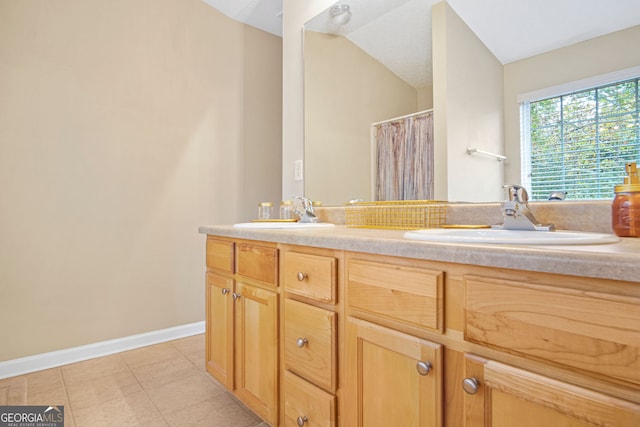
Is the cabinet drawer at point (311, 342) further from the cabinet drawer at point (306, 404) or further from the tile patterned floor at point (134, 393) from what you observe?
the tile patterned floor at point (134, 393)

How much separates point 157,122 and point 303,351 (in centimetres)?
205

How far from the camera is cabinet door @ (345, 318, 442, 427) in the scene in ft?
2.55

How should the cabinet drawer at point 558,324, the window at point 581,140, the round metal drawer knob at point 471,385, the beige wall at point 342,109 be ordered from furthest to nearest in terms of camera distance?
the beige wall at point 342,109
the window at point 581,140
the round metal drawer knob at point 471,385
the cabinet drawer at point 558,324

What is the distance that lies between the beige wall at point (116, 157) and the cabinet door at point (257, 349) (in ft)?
4.26

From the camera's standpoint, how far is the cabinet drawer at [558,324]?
1.72 feet

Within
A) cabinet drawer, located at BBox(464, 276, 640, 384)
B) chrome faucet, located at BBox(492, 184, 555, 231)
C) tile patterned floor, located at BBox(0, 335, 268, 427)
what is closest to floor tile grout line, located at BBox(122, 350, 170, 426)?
tile patterned floor, located at BBox(0, 335, 268, 427)

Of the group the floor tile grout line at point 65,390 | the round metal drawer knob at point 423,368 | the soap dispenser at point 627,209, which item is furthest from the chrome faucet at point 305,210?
the floor tile grout line at point 65,390

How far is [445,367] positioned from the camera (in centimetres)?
76

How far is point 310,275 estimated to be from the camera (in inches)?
43.7

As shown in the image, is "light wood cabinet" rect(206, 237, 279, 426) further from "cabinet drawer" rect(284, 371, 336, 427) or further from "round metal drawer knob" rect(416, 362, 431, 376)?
"round metal drawer knob" rect(416, 362, 431, 376)

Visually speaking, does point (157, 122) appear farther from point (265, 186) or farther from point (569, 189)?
point (569, 189)

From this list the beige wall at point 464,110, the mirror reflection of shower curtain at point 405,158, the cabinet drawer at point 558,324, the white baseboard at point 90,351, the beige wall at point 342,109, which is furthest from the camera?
the white baseboard at point 90,351

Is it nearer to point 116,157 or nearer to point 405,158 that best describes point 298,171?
point 405,158

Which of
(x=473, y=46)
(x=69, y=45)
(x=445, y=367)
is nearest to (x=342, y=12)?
(x=473, y=46)
